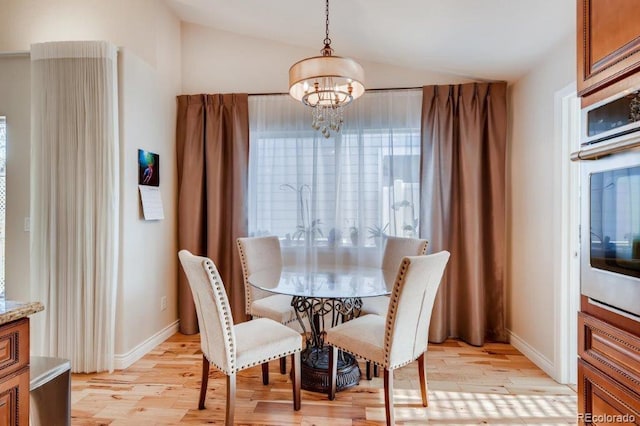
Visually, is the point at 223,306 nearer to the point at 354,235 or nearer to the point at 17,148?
the point at 354,235

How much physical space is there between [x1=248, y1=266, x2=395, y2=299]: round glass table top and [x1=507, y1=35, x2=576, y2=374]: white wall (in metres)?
1.17

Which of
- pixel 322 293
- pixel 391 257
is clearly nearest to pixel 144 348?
pixel 322 293

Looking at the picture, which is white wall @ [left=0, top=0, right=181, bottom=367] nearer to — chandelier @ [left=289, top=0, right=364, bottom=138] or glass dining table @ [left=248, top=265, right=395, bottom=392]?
glass dining table @ [left=248, top=265, right=395, bottom=392]

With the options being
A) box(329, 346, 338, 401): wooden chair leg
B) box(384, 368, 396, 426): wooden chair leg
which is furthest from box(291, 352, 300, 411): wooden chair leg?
box(384, 368, 396, 426): wooden chair leg

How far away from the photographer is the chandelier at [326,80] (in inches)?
78.0

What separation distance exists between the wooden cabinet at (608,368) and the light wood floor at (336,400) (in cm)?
86

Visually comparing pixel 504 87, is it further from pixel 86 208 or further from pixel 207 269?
pixel 86 208

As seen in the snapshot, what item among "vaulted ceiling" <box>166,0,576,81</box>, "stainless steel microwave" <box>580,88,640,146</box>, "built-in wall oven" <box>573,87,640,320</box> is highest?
"vaulted ceiling" <box>166,0,576,81</box>

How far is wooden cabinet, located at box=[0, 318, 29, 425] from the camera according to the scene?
3.67 ft

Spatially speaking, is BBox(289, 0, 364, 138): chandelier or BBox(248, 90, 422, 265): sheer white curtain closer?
BBox(289, 0, 364, 138): chandelier

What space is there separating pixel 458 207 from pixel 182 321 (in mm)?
2835

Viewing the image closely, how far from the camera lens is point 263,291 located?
2.89 m

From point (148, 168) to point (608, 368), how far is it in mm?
3140

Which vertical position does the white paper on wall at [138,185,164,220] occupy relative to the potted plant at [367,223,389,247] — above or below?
above
